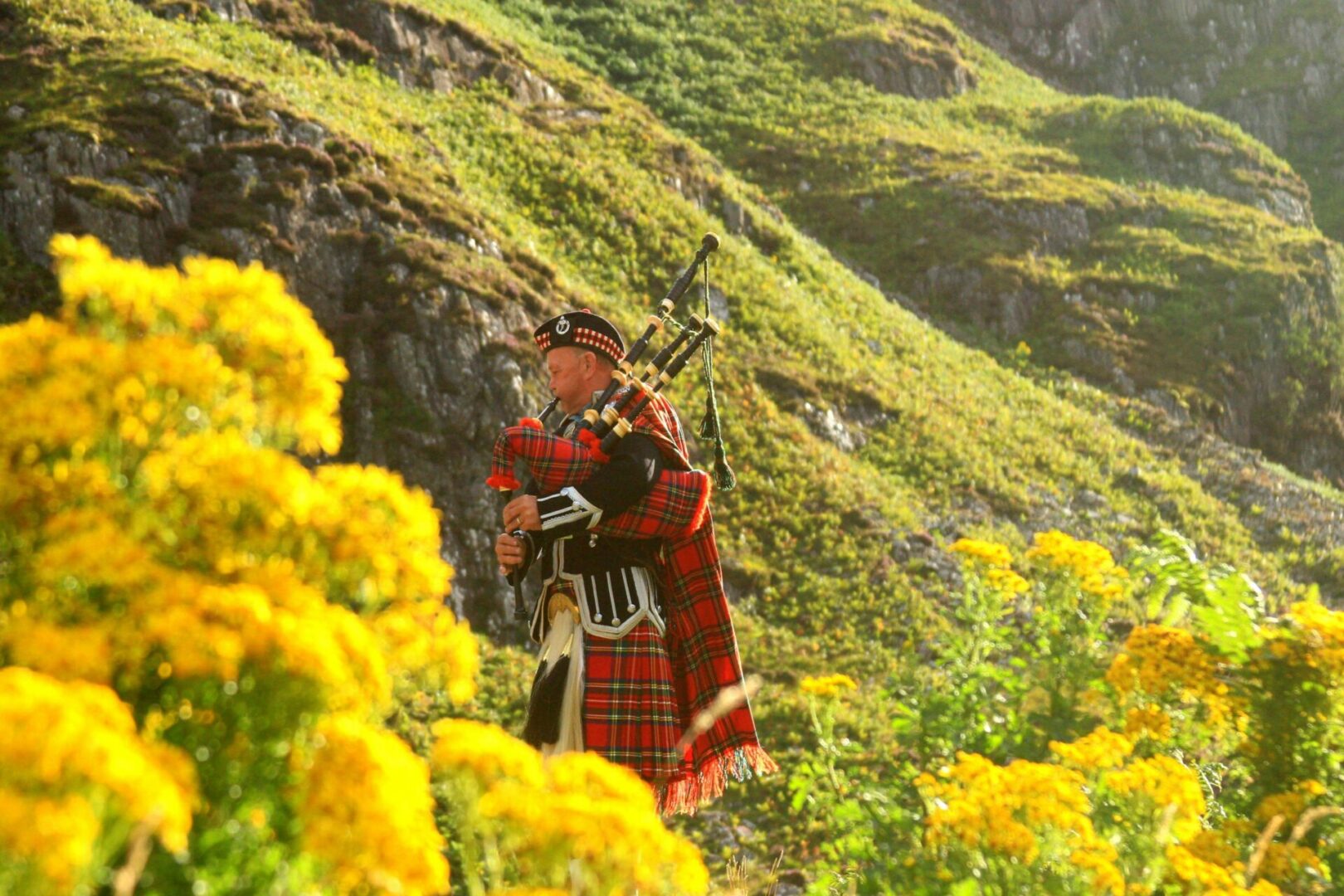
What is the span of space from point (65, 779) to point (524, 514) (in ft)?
11.8

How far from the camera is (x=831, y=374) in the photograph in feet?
83.6

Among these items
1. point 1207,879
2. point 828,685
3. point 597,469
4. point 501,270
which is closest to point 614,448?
point 597,469

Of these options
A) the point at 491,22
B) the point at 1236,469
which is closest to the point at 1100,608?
the point at 1236,469

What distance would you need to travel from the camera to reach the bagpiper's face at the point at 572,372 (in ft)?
18.3

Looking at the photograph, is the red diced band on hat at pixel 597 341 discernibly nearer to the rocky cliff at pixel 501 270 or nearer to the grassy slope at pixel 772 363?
the grassy slope at pixel 772 363

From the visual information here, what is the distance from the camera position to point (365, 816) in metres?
1.71

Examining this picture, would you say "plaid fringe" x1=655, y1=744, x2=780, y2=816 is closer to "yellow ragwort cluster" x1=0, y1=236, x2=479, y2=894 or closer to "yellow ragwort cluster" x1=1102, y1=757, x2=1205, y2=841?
"yellow ragwort cluster" x1=1102, y1=757, x2=1205, y2=841

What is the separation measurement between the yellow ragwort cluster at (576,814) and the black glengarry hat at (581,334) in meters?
3.44

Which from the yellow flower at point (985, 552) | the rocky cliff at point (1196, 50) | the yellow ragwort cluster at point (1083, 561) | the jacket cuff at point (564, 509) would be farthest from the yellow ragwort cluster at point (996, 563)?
the rocky cliff at point (1196, 50)

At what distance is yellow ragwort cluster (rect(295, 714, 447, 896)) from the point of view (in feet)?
5.62

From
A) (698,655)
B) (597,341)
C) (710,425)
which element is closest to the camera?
(698,655)

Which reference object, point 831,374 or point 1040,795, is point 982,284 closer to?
point 831,374

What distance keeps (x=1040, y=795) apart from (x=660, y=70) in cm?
4875

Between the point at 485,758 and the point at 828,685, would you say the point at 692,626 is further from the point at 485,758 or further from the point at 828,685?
the point at 485,758
